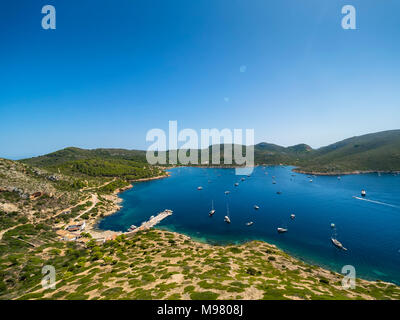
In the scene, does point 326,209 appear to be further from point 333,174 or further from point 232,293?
point 333,174

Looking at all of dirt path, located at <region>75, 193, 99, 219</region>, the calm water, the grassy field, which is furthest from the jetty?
dirt path, located at <region>75, 193, 99, 219</region>

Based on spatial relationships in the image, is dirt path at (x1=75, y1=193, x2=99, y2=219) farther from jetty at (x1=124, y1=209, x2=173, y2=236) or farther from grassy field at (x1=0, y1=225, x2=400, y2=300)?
jetty at (x1=124, y1=209, x2=173, y2=236)

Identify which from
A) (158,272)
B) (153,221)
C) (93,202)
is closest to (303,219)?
(153,221)

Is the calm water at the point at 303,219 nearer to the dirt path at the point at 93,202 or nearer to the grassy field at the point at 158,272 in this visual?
the dirt path at the point at 93,202

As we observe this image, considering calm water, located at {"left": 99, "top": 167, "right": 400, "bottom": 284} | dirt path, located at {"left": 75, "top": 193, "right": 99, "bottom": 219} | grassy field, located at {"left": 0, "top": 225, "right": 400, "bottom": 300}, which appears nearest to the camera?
grassy field, located at {"left": 0, "top": 225, "right": 400, "bottom": 300}

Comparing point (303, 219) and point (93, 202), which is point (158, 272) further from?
point (93, 202)

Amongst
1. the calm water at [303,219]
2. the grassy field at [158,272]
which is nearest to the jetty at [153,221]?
the calm water at [303,219]

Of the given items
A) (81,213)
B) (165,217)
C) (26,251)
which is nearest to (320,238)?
(165,217)

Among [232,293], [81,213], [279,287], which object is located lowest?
[81,213]
